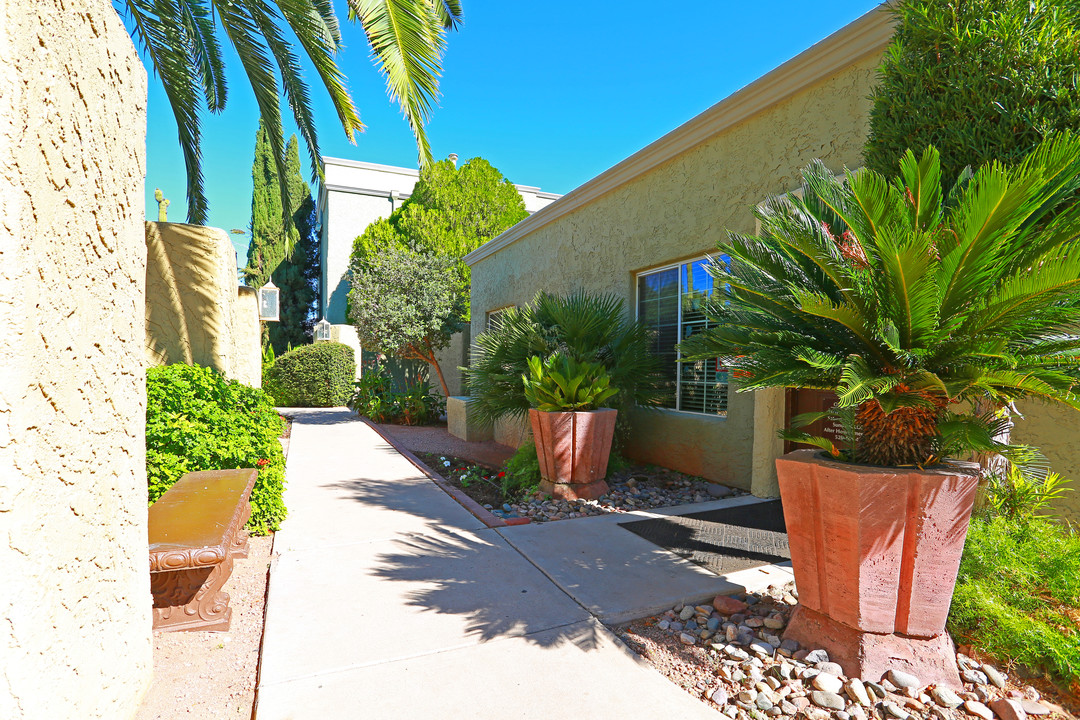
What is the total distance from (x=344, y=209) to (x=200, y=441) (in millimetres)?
18396

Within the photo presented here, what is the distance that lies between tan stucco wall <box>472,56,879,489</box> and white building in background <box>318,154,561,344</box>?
14.3 meters

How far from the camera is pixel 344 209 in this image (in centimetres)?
2119

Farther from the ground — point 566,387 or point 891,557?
point 566,387

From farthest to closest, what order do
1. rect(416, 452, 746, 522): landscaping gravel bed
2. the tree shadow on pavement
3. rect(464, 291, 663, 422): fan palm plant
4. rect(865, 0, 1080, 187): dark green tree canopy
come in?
rect(464, 291, 663, 422): fan palm plant → rect(416, 452, 746, 522): landscaping gravel bed → the tree shadow on pavement → rect(865, 0, 1080, 187): dark green tree canopy

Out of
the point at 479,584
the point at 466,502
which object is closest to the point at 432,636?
the point at 479,584

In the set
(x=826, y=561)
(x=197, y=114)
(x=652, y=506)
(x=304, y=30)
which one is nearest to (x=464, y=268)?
(x=197, y=114)

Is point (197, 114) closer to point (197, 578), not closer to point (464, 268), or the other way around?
point (197, 578)

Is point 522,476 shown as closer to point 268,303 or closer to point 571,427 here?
point 571,427

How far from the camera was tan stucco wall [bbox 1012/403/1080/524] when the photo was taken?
3480 mm

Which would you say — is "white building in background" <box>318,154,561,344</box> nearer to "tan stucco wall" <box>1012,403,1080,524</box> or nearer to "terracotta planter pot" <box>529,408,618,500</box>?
"terracotta planter pot" <box>529,408,618,500</box>

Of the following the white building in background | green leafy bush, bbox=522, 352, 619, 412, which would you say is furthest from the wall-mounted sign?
the white building in background

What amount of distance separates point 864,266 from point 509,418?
7.21 m

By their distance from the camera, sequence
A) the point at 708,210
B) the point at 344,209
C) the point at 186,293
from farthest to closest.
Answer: the point at 344,209 < the point at 708,210 < the point at 186,293

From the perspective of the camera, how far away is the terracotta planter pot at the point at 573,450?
563 cm
